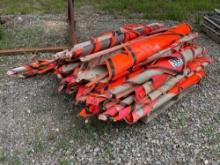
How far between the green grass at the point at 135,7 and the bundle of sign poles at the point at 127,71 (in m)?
2.38

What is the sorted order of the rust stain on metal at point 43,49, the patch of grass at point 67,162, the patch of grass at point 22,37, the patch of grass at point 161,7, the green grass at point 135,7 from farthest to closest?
the green grass at point 135,7, the patch of grass at point 161,7, the patch of grass at point 22,37, the rust stain on metal at point 43,49, the patch of grass at point 67,162

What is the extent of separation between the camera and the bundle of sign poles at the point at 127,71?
4.37m

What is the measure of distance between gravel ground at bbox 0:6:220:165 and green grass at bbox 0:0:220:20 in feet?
9.25

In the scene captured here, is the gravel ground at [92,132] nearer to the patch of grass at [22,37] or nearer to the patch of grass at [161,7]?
the patch of grass at [22,37]

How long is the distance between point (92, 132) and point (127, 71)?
2.81ft

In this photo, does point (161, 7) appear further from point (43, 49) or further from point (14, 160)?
point (14, 160)

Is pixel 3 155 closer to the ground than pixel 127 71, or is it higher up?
closer to the ground

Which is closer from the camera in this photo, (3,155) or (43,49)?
(3,155)

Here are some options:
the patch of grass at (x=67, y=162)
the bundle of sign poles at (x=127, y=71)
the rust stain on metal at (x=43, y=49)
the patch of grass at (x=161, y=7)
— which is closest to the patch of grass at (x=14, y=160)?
the patch of grass at (x=67, y=162)

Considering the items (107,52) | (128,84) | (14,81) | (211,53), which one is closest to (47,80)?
(14,81)

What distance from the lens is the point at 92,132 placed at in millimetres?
4457

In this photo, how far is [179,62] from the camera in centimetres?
505

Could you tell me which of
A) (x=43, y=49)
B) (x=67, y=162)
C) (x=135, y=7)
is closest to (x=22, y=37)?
(x=43, y=49)

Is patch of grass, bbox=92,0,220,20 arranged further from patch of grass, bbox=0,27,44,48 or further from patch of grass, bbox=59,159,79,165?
patch of grass, bbox=59,159,79,165
